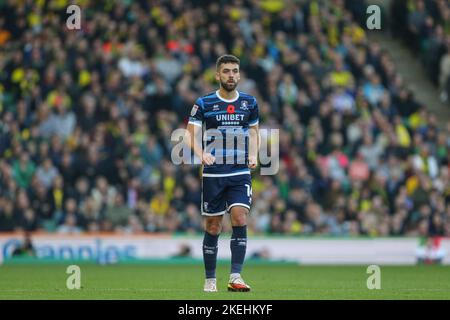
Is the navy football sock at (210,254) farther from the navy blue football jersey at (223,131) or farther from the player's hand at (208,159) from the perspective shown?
the player's hand at (208,159)

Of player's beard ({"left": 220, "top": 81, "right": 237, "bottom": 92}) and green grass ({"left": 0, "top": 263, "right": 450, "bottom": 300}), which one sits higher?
player's beard ({"left": 220, "top": 81, "right": 237, "bottom": 92})

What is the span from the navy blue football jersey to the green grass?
57.2 inches

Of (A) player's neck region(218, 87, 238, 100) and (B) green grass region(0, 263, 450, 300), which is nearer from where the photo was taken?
(B) green grass region(0, 263, 450, 300)

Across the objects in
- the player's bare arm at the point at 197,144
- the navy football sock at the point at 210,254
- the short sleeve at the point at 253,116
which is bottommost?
the navy football sock at the point at 210,254

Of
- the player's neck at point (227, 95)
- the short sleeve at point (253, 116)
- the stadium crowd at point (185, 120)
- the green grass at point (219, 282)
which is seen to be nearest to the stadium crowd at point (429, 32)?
the stadium crowd at point (185, 120)

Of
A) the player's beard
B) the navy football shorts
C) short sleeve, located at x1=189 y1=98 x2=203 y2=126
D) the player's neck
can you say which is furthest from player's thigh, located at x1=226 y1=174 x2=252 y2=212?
the player's beard

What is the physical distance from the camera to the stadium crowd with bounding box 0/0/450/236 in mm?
23984

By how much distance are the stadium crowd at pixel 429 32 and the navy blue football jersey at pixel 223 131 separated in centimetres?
1570

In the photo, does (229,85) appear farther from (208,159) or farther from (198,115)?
(208,159)

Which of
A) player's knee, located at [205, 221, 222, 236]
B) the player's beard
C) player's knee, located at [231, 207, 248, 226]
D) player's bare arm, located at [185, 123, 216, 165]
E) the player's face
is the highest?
the player's face

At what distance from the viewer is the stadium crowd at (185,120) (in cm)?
2398

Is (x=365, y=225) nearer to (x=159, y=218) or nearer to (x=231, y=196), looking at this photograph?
(x=159, y=218)

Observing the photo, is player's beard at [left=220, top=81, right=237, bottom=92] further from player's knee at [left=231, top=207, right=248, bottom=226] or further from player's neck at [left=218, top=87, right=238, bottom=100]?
player's knee at [left=231, top=207, right=248, bottom=226]

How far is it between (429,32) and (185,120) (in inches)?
298
